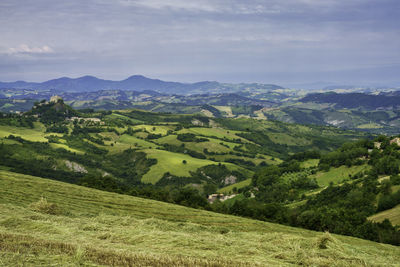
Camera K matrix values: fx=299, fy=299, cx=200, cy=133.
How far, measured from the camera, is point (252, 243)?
26.7 metres

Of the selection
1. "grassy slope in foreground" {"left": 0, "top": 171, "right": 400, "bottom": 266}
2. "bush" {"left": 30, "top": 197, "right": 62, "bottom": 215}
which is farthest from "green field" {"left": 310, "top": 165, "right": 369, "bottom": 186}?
"bush" {"left": 30, "top": 197, "right": 62, "bottom": 215}

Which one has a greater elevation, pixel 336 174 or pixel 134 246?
pixel 134 246

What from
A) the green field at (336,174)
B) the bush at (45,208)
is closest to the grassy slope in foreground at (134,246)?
the bush at (45,208)

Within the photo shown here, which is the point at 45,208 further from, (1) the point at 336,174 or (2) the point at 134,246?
(1) the point at 336,174

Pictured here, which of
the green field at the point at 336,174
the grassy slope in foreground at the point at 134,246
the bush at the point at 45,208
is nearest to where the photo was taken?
the grassy slope in foreground at the point at 134,246

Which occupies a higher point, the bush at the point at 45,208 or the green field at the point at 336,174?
the bush at the point at 45,208

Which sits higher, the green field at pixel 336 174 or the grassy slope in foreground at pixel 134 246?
the grassy slope in foreground at pixel 134 246

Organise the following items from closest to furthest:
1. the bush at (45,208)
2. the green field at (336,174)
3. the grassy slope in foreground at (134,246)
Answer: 1. the grassy slope in foreground at (134,246)
2. the bush at (45,208)
3. the green field at (336,174)

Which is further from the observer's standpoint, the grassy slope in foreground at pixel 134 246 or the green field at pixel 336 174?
the green field at pixel 336 174

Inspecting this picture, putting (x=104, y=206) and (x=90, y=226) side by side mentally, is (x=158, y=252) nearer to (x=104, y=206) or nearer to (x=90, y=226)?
(x=90, y=226)

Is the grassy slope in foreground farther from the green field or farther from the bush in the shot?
the green field

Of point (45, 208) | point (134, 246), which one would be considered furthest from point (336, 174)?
point (134, 246)

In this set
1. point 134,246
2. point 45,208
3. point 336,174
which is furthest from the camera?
point 336,174

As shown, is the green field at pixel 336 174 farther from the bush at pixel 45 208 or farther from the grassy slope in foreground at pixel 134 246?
the bush at pixel 45 208
